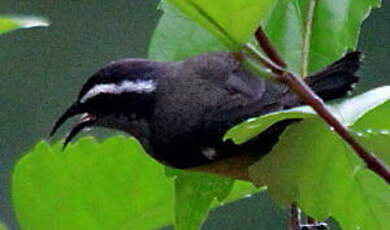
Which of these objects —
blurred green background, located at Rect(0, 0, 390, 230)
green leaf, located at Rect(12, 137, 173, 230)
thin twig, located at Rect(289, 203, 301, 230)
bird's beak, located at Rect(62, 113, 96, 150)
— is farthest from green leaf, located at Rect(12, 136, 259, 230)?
blurred green background, located at Rect(0, 0, 390, 230)

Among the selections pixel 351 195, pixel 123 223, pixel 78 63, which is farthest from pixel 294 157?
pixel 78 63

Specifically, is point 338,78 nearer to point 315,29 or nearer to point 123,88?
point 315,29

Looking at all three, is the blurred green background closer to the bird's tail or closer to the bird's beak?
the bird's beak

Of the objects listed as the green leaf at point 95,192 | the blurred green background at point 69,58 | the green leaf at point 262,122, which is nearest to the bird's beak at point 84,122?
the green leaf at point 95,192

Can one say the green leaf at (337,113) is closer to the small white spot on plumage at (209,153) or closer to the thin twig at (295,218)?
the thin twig at (295,218)

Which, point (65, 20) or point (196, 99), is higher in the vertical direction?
point (196, 99)

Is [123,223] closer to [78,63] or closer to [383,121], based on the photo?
[383,121]
